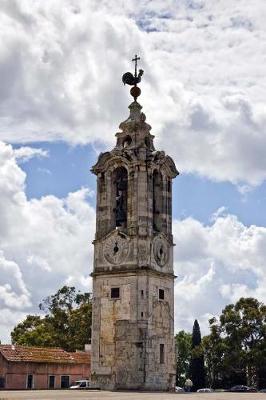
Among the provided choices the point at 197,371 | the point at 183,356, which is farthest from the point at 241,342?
the point at 183,356

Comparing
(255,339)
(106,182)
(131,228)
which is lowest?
(255,339)

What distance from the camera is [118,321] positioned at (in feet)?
146

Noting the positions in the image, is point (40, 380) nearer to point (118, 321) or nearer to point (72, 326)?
point (118, 321)

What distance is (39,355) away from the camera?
54.7m

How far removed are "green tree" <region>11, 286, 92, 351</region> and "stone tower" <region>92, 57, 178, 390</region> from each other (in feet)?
81.7

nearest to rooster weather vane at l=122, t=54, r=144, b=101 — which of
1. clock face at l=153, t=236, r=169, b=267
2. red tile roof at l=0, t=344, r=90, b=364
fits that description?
clock face at l=153, t=236, r=169, b=267

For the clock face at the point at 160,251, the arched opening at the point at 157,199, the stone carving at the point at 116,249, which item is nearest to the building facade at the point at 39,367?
Result: the stone carving at the point at 116,249

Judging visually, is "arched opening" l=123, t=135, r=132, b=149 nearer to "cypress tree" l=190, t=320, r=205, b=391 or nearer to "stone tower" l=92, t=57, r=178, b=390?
"stone tower" l=92, t=57, r=178, b=390

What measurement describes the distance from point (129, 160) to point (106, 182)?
8.15ft

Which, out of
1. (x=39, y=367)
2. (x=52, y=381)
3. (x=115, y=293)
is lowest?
(x=52, y=381)

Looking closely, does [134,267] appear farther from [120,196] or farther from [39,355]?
[39,355]

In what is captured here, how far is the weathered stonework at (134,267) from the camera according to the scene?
1732 inches

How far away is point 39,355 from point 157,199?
16.6 metres

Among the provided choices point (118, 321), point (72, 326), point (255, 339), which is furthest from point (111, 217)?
point (72, 326)
